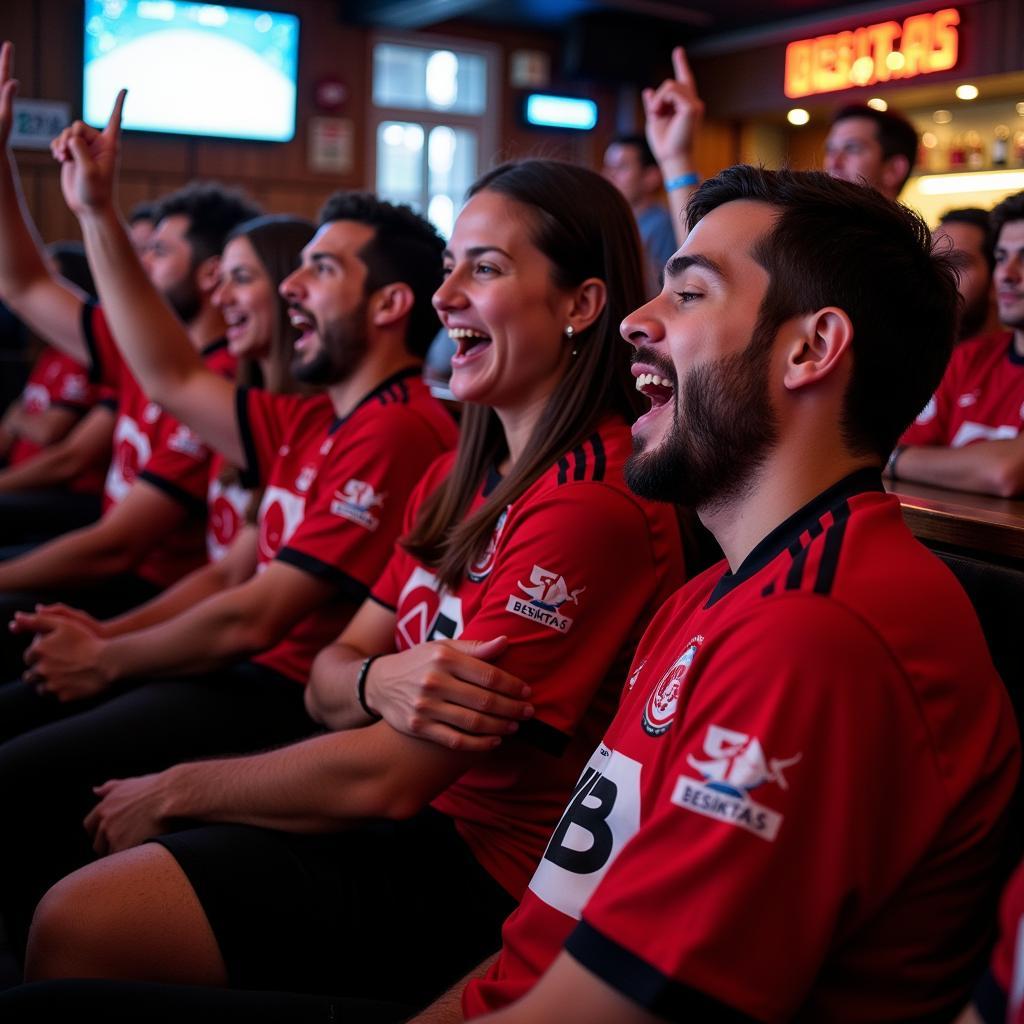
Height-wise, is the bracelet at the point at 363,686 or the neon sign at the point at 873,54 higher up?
the neon sign at the point at 873,54

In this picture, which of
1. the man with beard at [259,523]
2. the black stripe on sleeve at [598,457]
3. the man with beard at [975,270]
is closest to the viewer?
the black stripe on sleeve at [598,457]

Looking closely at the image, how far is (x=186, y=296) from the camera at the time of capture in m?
3.39

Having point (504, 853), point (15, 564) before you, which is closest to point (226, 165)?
point (15, 564)

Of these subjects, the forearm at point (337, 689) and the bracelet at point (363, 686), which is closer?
the bracelet at point (363, 686)

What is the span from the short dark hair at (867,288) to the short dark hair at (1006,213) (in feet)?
6.31

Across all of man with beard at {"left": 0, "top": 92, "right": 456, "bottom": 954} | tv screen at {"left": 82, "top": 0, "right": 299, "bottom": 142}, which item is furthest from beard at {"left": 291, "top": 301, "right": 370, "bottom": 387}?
tv screen at {"left": 82, "top": 0, "right": 299, "bottom": 142}

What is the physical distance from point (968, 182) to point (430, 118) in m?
3.43

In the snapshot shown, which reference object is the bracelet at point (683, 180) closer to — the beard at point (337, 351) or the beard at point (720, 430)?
the beard at point (337, 351)

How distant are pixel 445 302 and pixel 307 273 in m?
0.71

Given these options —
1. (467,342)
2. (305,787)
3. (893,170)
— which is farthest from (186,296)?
(893,170)

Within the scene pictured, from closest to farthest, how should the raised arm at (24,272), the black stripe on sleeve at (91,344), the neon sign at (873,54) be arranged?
the raised arm at (24,272)
the black stripe on sleeve at (91,344)
the neon sign at (873,54)

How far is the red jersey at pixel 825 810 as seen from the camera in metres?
0.78

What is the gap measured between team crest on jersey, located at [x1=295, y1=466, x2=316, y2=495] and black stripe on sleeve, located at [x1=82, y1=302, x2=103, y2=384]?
1.25 metres

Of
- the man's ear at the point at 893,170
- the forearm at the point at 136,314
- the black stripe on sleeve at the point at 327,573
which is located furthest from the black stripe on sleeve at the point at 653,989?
the man's ear at the point at 893,170
